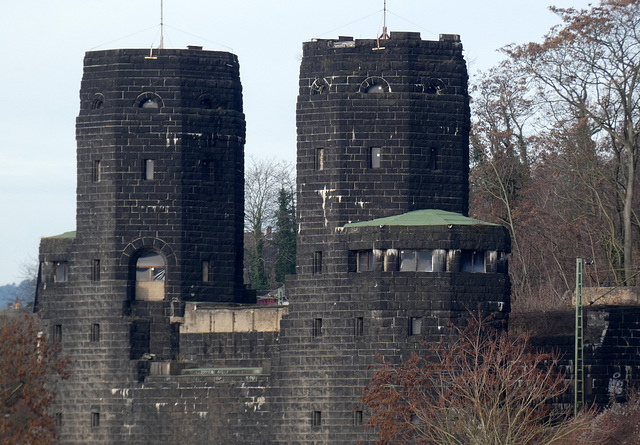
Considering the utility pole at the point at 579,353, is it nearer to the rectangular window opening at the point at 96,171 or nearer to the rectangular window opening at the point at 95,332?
the rectangular window opening at the point at 95,332

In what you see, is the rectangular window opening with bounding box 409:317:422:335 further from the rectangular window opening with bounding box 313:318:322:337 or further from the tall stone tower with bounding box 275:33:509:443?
the rectangular window opening with bounding box 313:318:322:337

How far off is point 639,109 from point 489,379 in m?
25.4

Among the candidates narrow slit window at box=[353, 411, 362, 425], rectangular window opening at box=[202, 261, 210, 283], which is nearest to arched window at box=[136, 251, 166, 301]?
rectangular window opening at box=[202, 261, 210, 283]

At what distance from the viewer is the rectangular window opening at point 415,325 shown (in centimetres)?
7444

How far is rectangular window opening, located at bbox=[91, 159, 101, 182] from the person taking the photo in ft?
270

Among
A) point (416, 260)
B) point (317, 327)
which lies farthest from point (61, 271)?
point (416, 260)

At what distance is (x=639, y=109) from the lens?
302 feet

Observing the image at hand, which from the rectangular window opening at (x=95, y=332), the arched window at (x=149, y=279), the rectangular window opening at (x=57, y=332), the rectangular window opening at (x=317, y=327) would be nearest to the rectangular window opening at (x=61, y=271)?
the rectangular window opening at (x=57, y=332)

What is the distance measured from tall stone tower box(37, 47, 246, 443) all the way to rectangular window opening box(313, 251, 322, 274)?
636 centimetres

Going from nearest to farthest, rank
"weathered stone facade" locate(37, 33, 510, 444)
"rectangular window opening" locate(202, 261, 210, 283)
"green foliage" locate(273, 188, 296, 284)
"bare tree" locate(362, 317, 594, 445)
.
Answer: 1. "bare tree" locate(362, 317, 594, 445)
2. "weathered stone facade" locate(37, 33, 510, 444)
3. "rectangular window opening" locate(202, 261, 210, 283)
4. "green foliage" locate(273, 188, 296, 284)

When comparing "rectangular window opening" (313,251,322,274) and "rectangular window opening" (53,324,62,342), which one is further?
"rectangular window opening" (53,324,62,342)

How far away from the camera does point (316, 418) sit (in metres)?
76.1

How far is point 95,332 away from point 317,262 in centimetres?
1055

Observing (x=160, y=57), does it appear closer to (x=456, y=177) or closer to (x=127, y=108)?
(x=127, y=108)
